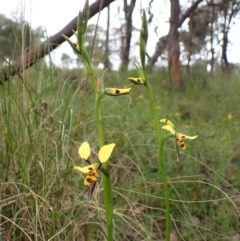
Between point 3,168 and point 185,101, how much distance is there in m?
2.88

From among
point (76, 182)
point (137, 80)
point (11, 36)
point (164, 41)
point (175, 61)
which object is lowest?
point (76, 182)

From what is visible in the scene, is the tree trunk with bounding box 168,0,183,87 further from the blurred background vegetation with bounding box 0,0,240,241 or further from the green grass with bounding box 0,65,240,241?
the green grass with bounding box 0,65,240,241

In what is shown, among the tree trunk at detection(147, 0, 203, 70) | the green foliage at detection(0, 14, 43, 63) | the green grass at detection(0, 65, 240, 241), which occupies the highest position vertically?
the tree trunk at detection(147, 0, 203, 70)

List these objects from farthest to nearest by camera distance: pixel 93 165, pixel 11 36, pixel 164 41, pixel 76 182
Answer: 1. pixel 164 41
2. pixel 11 36
3. pixel 76 182
4. pixel 93 165

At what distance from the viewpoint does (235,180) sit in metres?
2.42

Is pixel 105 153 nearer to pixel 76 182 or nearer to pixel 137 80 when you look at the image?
pixel 137 80

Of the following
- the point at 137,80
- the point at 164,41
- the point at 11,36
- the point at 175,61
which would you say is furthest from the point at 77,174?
the point at 164,41

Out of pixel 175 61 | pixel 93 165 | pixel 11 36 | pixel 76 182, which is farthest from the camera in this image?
pixel 175 61

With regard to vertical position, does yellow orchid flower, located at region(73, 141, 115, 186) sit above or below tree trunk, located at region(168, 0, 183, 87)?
below

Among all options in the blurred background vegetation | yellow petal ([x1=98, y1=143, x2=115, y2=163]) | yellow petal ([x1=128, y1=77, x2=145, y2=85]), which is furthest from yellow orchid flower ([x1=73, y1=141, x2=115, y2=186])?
the blurred background vegetation

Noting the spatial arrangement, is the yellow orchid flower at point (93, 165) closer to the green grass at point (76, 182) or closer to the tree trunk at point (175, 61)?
the green grass at point (76, 182)

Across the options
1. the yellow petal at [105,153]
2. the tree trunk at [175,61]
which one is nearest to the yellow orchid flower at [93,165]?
the yellow petal at [105,153]

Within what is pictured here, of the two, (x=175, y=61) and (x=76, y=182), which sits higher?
(x=175, y=61)

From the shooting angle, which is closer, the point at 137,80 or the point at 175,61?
the point at 137,80
